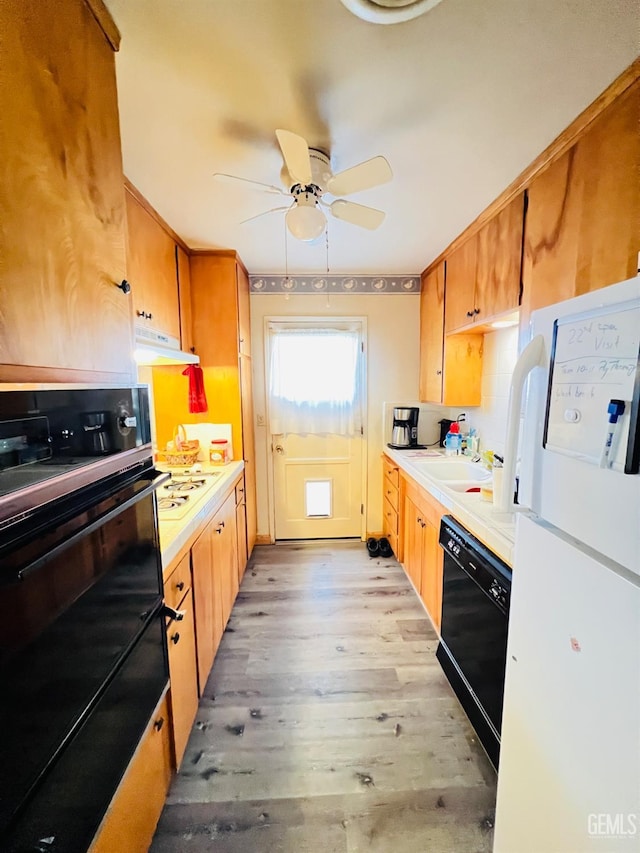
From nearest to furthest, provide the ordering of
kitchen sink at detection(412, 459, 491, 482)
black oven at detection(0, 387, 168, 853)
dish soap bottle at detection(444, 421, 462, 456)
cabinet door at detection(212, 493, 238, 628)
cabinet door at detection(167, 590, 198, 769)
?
black oven at detection(0, 387, 168, 853) → cabinet door at detection(167, 590, 198, 769) → cabinet door at detection(212, 493, 238, 628) → kitchen sink at detection(412, 459, 491, 482) → dish soap bottle at detection(444, 421, 462, 456)

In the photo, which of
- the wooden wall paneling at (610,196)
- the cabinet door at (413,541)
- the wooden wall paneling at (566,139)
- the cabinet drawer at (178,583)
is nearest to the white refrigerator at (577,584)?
the wooden wall paneling at (610,196)

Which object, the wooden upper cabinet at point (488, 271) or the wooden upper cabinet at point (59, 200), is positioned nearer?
the wooden upper cabinet at point (59, 200)

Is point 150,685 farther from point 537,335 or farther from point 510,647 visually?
point 537,335

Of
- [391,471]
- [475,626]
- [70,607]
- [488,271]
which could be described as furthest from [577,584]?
[391,471]

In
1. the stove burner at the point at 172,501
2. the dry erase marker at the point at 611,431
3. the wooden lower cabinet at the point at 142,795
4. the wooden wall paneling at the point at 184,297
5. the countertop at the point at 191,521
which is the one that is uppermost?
the wooden wall paneling at the point at 184,297

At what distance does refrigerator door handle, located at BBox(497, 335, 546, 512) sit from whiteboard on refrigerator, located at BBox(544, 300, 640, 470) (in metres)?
0.04

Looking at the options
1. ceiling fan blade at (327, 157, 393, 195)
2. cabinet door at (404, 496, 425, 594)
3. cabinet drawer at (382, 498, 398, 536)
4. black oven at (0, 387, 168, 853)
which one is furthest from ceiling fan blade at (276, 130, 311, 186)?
cabinet drawer at (382, 498, 398, 536)

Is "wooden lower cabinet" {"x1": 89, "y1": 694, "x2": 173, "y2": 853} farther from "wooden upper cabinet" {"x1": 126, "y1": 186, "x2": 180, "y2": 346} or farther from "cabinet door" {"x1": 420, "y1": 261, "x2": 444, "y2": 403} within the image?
"cabinet door" {"x1": 420, "y1": 261, "x2": 444, "y2": 403}

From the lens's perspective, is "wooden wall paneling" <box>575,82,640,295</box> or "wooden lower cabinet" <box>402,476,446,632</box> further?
"wooden lower cabinet" <box>402,476,446,632</box>

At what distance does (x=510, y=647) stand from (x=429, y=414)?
245 cm

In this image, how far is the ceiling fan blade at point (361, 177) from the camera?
121cm

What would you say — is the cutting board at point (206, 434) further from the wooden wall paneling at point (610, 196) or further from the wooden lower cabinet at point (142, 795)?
the wooden wall paneling at point (610, 196)

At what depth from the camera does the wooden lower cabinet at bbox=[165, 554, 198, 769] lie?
1.26 metres

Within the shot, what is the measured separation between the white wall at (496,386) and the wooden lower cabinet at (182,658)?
205 cm
